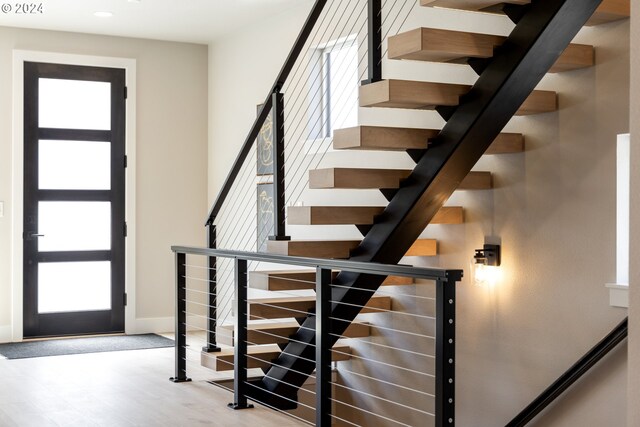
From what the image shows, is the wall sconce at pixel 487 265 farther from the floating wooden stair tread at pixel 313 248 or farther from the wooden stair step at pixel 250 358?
the wooden stair step at pixel 250 358

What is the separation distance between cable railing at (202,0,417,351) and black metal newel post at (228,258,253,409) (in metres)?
0.68

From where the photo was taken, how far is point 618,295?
422cm

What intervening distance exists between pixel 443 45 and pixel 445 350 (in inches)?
56.4

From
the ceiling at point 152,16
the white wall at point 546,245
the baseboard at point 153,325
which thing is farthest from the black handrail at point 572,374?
the baseboard at point 153,325

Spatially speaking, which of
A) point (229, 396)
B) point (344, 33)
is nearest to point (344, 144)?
point (229, 396)

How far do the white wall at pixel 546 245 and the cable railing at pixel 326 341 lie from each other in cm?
33

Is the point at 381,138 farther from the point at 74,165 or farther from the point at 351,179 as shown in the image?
the point at 74,165

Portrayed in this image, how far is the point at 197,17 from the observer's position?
739 cm

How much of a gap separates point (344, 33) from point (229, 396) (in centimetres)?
272

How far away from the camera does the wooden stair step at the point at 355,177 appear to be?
14.3 ft

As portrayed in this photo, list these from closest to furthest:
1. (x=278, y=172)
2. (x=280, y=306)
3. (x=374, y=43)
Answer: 1. (x=374, y=43)
2. (x=278, y=172)
3. (x=280, y=306)

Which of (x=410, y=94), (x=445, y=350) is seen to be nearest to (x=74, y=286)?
(x=410, y=94)

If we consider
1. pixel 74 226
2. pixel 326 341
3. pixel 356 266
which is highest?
pixel 74 226

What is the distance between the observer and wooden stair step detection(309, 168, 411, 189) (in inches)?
172
